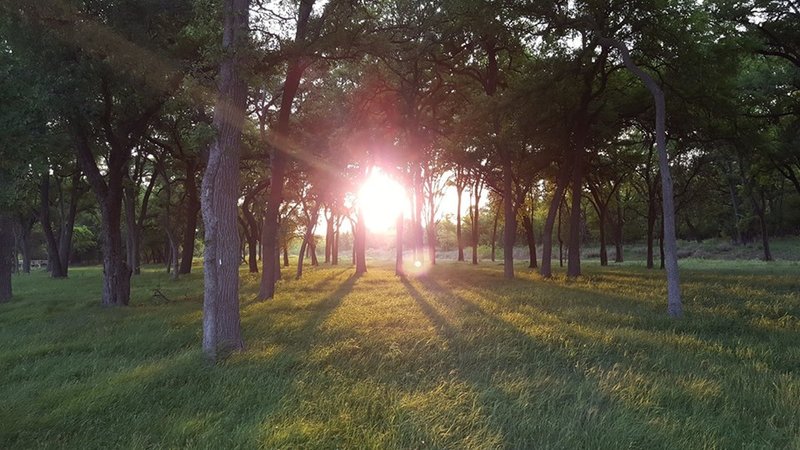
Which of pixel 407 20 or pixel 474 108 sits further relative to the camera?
pixel 474 108

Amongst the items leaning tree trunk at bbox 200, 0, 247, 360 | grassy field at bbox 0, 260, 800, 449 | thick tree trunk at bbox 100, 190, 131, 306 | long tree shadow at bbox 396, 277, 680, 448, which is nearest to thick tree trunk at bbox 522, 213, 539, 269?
grassy field at bbox 0, 260, 800, 449

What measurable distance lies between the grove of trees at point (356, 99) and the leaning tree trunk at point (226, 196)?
3 cm

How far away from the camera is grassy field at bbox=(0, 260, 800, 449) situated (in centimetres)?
414

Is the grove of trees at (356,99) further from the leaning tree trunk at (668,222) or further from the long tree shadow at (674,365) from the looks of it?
the long tree shadow at (674,365)

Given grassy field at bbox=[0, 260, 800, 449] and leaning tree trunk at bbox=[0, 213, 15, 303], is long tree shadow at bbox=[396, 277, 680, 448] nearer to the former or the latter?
grassy field at bbox=[0, 260, 800, 449]

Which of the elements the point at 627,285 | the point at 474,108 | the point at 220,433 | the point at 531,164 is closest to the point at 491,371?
the point at 220,433

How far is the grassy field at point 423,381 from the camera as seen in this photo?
13.6 feet

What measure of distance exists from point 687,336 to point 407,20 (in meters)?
14.0

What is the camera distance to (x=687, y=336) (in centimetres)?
771

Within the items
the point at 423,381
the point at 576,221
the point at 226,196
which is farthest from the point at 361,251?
the point at 423,381

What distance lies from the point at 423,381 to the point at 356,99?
20.0 meters

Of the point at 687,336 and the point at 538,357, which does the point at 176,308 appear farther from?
the point at 687,336

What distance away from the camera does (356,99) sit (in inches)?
932

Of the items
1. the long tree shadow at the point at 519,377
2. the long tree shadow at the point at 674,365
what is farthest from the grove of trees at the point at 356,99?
the long tree shadow at the point at 519,377
